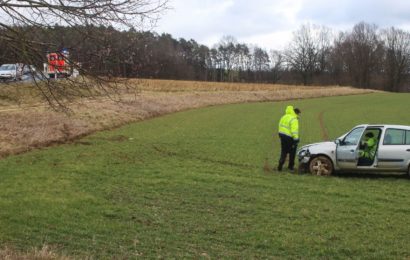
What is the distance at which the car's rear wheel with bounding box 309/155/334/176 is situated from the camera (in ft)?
50.7

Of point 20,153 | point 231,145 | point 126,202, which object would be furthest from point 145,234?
point 231,145

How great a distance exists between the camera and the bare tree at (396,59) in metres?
120

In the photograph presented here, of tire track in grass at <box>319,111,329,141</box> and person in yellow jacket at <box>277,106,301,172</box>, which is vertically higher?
person in yellow jacket at <box>277,106,301,172</box>

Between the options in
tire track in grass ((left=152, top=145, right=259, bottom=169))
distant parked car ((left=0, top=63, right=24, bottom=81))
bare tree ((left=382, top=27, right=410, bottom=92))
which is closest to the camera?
distant parked car ((left=0, top=63, right=24, bottom=81))

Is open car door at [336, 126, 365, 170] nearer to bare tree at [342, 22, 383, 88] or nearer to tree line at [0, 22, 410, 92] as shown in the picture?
tree line at [0, 22, 410, 92]

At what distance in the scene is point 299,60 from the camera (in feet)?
425

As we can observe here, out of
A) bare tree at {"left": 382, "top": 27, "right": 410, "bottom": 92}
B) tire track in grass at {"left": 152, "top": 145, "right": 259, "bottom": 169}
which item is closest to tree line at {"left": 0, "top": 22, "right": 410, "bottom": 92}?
bare tree at {"left": 382, "top": 27, "right": 410, "bottom": 92}

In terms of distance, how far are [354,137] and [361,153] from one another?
0.52 meters

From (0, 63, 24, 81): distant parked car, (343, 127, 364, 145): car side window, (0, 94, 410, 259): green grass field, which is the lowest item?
(0, 94, 410, 259): green grass field

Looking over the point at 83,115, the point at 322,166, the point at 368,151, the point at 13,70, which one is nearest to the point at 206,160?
the point at 322,166

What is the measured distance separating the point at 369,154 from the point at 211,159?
5.65 metres

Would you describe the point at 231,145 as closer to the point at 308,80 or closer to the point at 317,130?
the point at 317,130

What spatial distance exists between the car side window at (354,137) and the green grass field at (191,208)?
3.30 feet

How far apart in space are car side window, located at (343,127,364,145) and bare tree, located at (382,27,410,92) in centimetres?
11112
